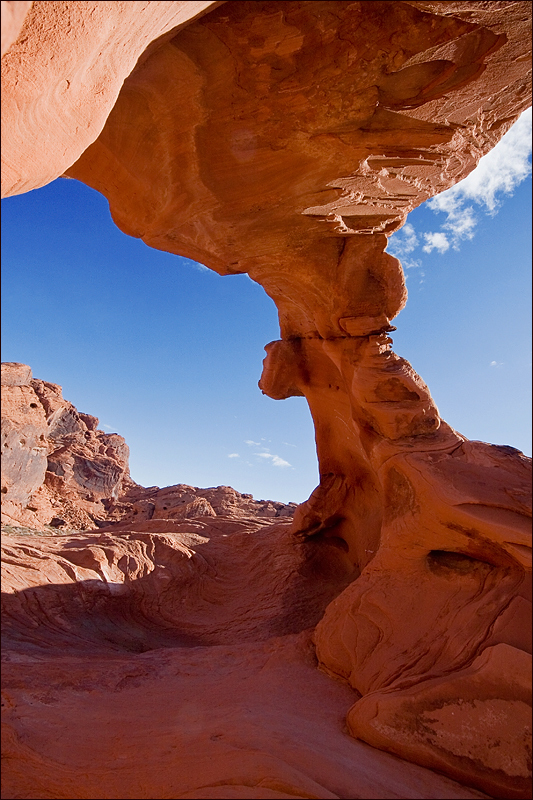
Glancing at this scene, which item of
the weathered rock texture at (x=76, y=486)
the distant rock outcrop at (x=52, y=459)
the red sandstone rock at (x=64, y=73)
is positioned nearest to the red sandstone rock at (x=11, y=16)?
the red sandstone rock at (x=64, y=73)

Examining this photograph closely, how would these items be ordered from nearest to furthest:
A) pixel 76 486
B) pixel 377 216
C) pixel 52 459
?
pixel 377 216
pixel 76 486
pixel 52 459

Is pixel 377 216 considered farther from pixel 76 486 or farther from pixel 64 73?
pixel 76 486

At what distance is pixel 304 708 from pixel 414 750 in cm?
104

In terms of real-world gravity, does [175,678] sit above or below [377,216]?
below

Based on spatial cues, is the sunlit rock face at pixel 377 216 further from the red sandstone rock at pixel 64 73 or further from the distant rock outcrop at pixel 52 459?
the distant rock outcrop at pixel 52 459

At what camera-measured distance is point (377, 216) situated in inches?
236

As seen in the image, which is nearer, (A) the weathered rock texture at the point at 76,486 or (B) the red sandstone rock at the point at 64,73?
(B) the red sandstone rock at the point at 64,73

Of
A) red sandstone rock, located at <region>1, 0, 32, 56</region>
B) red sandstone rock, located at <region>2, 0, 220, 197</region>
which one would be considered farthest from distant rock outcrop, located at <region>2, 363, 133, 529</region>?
red sandstone rock, located at <region>1, 0, 32, 56</region>

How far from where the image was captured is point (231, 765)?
306 cm

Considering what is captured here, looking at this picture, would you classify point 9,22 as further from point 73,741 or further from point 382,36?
point 73,741

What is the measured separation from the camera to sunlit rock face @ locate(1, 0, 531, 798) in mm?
3506

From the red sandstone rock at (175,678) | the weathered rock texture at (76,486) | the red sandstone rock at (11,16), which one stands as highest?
the red sandstone rock at (11,16)

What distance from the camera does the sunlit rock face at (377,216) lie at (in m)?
3.51

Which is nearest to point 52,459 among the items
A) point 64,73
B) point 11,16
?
point 64,73
